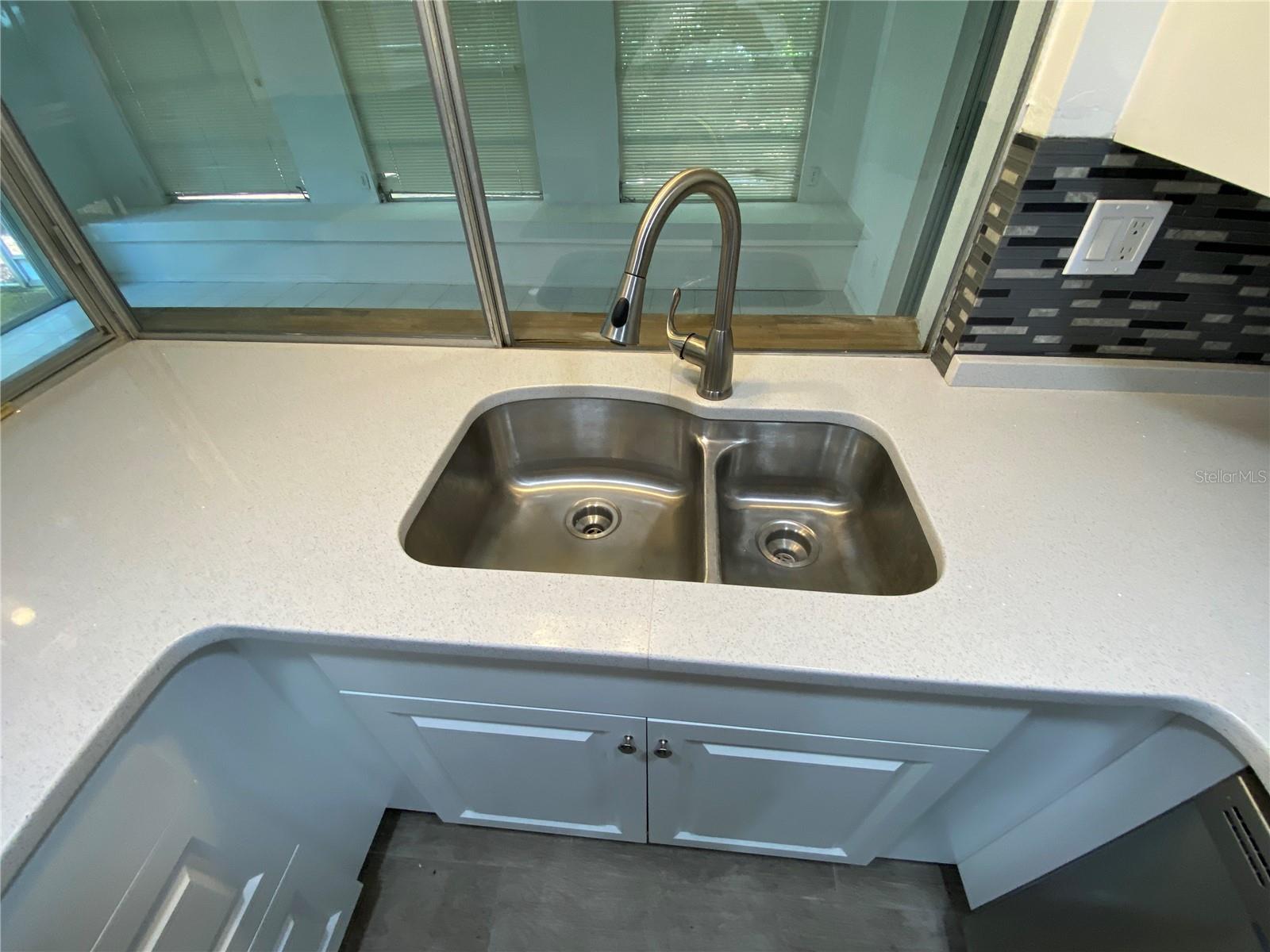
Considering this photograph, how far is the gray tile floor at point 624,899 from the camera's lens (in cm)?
102

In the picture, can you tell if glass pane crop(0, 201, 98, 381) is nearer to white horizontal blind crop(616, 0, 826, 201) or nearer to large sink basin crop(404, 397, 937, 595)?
large sink basin crop(404, 397, 937, 595)

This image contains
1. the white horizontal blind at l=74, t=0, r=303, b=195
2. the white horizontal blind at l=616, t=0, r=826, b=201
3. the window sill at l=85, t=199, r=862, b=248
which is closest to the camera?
the white horizontal blind at l=74, t=0, r=303, b=195

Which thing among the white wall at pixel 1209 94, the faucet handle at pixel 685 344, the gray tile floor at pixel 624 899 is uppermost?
the white wall at pixel 1209 94

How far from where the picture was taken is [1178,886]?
0.52m

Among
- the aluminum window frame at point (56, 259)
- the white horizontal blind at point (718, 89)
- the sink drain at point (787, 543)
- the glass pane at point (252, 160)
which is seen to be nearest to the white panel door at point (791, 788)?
the sink drain at point (787, 543)

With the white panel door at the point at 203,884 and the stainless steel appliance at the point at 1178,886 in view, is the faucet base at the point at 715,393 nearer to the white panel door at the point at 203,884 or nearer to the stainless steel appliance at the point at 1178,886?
the stainless steel appliance at the point at 1178,886

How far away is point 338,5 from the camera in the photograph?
1788mm

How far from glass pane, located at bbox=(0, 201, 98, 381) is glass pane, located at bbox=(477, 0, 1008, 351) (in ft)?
2.74

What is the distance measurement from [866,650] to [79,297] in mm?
1445

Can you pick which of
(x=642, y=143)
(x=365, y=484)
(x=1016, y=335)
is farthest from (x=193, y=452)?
(x=642, y=143)

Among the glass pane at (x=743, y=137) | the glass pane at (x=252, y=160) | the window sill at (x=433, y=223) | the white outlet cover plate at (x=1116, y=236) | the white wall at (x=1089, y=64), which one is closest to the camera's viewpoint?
the white wall at (x=1089, y=64)

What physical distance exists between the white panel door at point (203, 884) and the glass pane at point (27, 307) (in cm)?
85

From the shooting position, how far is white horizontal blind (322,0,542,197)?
1553 mm
